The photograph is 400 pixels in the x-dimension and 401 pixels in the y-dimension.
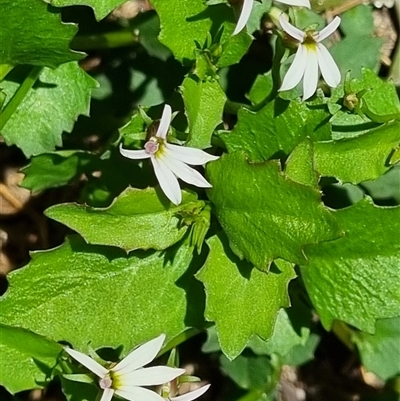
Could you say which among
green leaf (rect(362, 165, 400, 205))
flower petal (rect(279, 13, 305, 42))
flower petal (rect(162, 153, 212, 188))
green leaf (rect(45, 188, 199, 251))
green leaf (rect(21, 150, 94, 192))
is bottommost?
green leaf (rect(21, 150, 94, 192))

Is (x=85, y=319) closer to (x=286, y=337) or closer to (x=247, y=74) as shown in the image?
(x=286, y=337)

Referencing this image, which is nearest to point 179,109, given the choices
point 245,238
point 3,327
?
point 245,238

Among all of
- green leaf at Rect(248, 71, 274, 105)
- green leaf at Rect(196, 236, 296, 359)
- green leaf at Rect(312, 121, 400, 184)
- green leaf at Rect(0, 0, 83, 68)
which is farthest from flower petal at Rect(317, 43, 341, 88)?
green leaf at Rect(0, 0, 83, 68)

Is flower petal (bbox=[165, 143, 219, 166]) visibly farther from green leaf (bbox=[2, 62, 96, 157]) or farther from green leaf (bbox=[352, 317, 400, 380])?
green leaf (bbox=[352, 317, 400, 380])

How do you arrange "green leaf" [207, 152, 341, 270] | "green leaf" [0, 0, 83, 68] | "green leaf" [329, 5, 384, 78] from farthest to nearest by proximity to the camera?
"green leaf" [329, 5, 384, 78], "green leaf" [0, 0, 83, 68], "green leaf" [207, 152, 341, 270]

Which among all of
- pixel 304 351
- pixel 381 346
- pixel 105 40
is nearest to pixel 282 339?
pixel 304 351

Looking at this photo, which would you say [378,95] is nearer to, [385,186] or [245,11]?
[385,186]
